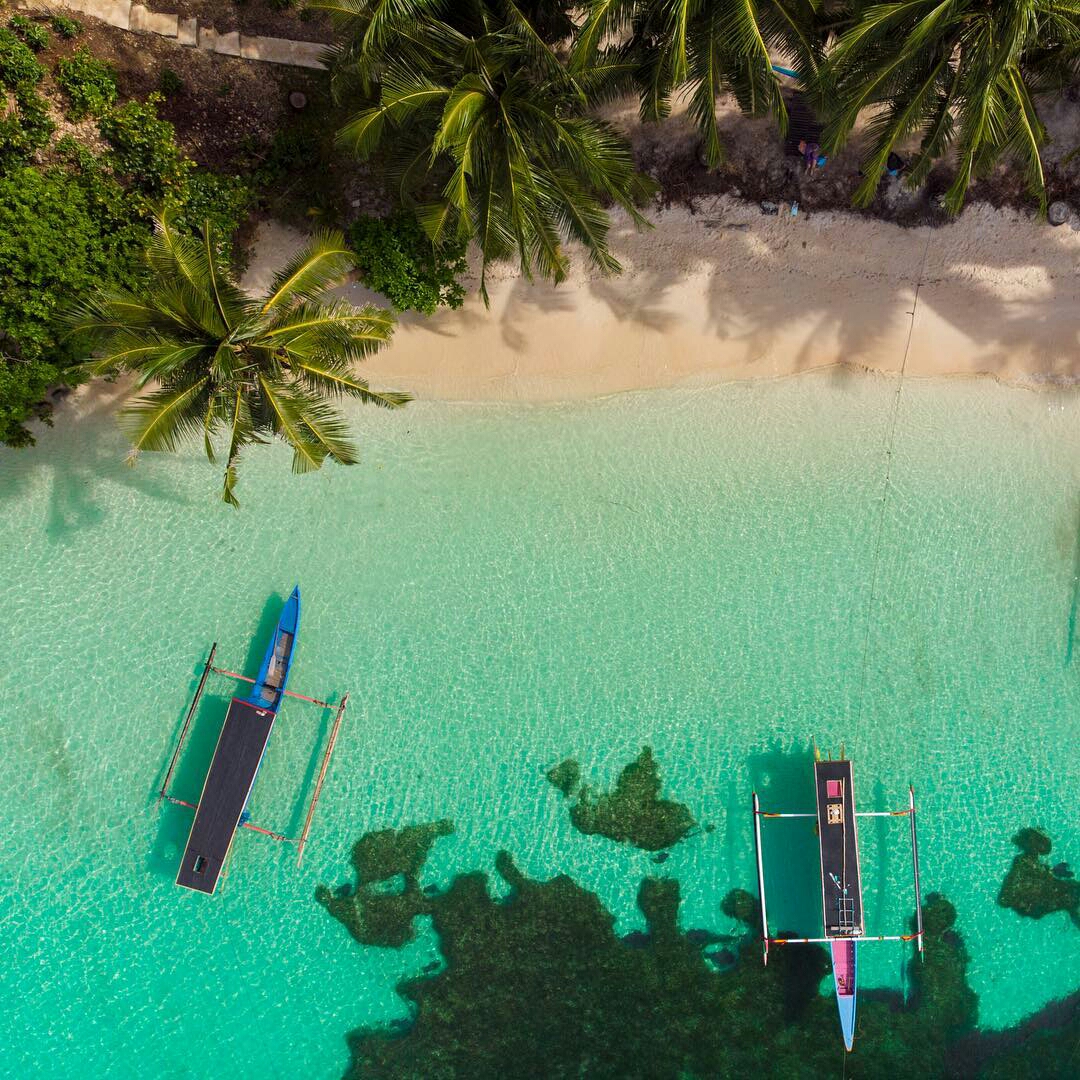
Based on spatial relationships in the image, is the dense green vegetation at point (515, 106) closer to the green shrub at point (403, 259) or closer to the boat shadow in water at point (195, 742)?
the green shrub at point (403, 259)

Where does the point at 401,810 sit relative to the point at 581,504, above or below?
below

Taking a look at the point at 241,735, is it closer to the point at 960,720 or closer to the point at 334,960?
the point at 334,960

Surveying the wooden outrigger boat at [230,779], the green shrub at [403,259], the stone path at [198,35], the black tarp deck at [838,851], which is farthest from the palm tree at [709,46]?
the black tarp deck at [838,851]

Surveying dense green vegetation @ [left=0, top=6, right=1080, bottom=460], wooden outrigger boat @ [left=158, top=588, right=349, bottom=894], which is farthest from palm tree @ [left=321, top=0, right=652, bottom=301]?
wooden outrigger boat @ [left=158, top=588, right=349, bottom=894]

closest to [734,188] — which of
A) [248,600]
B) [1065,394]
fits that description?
Result: [1065,394]

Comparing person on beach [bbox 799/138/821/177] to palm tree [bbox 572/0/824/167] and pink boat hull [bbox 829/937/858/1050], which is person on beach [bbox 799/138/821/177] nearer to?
palm tree [bbox 572/0/824/167]

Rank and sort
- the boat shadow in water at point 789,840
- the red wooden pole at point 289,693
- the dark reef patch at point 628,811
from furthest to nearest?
the boat shadow in water at point 789,840 < the dark reef patch at point 628,811 < the red wooden pole at point 289,693
